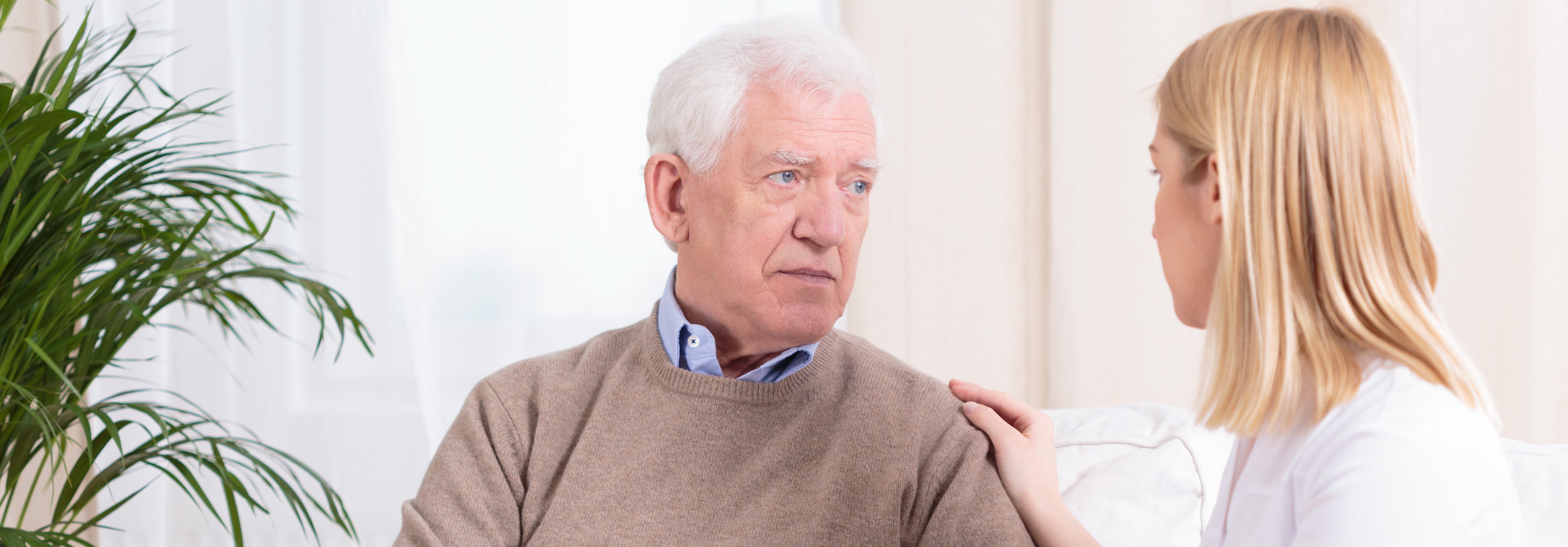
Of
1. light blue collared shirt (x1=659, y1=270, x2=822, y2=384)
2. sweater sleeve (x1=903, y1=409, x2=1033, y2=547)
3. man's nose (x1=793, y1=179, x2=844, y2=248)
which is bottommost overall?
sweater sleeve (x1=903, y1=409, x2=1033, y2=547)

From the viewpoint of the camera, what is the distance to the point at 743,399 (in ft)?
4.20

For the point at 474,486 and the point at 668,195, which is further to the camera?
the point at 668,195

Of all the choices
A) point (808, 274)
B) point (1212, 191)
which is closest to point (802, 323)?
point (808, 274)

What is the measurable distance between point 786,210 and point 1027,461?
446 mm

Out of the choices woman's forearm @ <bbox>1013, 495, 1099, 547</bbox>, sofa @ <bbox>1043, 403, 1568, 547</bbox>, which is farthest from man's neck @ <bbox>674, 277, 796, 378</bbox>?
sofa @ <bbox>1043, 403, 1568, 547</bbox>

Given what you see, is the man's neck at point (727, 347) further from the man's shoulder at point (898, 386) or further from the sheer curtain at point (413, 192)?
the sheer curtain at point (413, 192)

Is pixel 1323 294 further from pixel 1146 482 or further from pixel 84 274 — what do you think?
pixel 84 274

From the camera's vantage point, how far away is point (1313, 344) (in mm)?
837

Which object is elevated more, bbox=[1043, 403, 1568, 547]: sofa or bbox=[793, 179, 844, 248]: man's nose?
bbox=[793, 179, 844, 248]: man's nose

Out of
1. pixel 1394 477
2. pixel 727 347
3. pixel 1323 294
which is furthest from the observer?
pixel 727 347

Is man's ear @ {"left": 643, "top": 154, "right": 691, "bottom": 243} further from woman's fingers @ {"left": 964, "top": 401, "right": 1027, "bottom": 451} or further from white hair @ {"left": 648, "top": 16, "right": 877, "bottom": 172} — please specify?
woman's fingers @ {"left": 964, "top": 401, "right": 1027, "bottom": 451}

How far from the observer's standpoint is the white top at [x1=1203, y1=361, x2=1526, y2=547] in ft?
2.40

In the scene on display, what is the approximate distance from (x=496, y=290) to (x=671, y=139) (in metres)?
1.26

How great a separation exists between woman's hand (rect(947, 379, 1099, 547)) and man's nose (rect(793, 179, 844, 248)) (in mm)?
272
